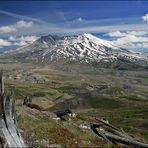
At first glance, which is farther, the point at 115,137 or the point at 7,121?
the point at 115,137

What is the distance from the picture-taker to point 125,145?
31.8m

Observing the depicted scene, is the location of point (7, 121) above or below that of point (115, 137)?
above

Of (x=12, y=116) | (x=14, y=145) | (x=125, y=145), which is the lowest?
(x=125, y=145)

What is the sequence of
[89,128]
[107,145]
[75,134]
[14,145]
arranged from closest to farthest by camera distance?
[14,145] < [107,145] < [75,134] < [89,128]

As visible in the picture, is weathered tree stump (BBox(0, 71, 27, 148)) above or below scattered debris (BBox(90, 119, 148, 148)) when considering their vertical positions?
above

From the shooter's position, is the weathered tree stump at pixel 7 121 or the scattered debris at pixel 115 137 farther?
the scattered debris at pixel 115 137

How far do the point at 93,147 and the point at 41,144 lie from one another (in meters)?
4.17

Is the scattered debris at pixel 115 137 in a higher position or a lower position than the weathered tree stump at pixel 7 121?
lower

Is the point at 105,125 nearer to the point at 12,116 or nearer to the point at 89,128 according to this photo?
the point at 89,128

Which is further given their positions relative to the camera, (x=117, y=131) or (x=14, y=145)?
(x=117, y=131)

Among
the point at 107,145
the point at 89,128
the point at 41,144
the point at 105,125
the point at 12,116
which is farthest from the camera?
the point at 105,125

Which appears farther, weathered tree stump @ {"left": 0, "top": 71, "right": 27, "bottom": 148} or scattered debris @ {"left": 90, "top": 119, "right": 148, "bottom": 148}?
scattered debris @ {"left": 90, "top": 119, "right": 148, "bottom": 148}

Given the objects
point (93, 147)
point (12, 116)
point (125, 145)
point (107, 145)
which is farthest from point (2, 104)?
point (125, 145)

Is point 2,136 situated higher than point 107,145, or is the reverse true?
point 2,136
